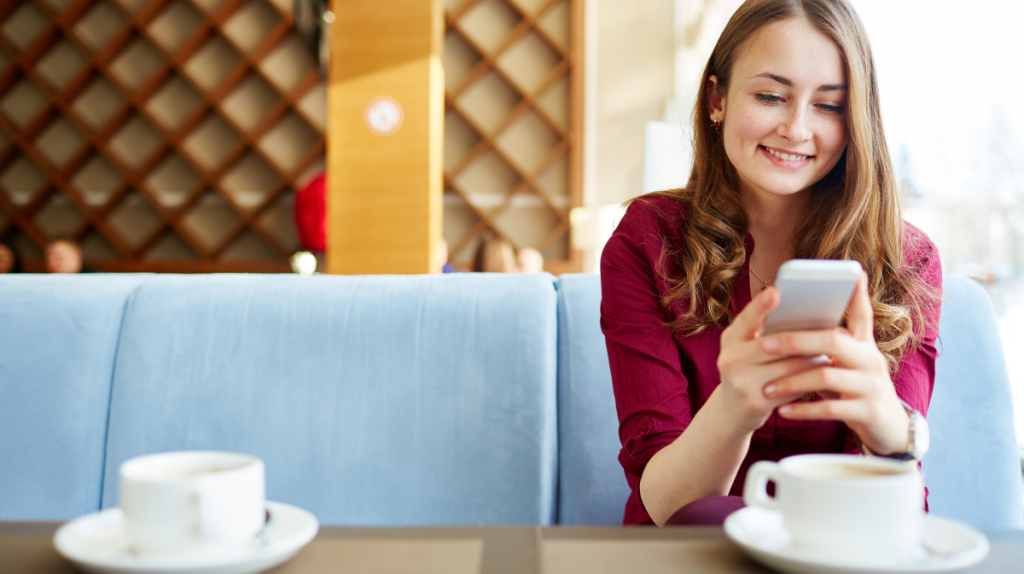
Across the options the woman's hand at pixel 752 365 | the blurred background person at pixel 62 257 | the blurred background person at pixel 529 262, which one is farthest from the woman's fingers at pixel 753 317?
the blurred background person at pixel 62 257

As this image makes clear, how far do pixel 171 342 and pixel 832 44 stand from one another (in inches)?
30.2

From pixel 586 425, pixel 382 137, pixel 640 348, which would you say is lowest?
pixel 586 425

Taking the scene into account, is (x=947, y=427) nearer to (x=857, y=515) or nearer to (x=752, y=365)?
(x=752, y=365)

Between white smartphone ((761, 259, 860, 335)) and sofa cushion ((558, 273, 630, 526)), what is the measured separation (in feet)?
1.49

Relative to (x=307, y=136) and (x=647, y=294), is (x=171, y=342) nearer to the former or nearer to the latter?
(x=647, y=294)

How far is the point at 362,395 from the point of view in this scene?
83 centimetres

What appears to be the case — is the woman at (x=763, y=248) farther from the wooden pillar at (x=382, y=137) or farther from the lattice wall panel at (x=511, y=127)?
the lattice wall panel at (x=511, y=127)

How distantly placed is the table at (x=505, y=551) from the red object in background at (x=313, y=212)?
3.13 m

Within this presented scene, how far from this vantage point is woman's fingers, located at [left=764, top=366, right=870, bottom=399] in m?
0.42

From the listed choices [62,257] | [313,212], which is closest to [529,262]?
[313,212]

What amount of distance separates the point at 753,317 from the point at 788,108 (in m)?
0.36

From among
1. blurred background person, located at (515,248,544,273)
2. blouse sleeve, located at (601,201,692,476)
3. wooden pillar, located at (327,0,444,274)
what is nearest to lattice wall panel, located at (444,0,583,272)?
blurred background person, located at (515,248,544,273)

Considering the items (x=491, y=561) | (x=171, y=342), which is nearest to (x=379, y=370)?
(x=171, y=342)

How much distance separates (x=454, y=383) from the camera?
0.83m
